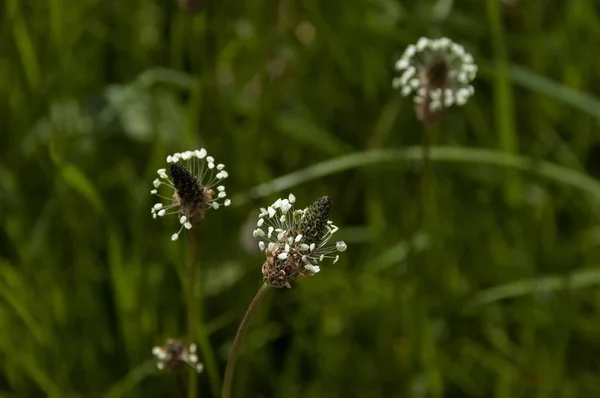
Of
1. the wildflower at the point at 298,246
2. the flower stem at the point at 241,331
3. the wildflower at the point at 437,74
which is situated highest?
the wildflower at the point at 437,74

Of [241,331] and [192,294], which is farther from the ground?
[192,294]

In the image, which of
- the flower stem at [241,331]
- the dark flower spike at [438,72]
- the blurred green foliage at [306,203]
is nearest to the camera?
the flower stem at [241,331]

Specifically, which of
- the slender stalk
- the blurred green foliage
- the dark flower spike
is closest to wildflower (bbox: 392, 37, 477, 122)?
the dark flower spike

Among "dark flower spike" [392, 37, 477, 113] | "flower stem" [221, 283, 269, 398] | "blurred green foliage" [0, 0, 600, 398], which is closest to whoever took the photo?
"flower stem" [221, 283, 269, 398]

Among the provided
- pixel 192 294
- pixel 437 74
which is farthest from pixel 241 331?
pixel 437 74

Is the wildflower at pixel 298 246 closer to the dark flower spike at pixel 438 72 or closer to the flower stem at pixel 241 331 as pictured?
the flower stem at pixel 241 331

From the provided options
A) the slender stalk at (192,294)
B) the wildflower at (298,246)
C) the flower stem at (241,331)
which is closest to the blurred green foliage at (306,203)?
the slender stalk at (192,294)

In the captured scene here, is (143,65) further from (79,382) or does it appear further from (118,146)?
(79,382)

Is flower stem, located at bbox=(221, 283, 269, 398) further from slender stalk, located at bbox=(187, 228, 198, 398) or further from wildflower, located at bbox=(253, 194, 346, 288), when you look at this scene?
slender stalk, located at bbox=(187, 228, 198, 398)

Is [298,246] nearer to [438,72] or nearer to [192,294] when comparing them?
[192,294]
